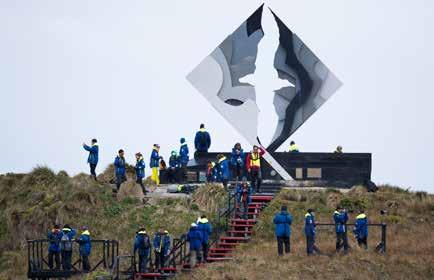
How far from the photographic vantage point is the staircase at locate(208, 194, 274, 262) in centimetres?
3750

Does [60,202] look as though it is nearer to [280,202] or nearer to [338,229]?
[280,202]

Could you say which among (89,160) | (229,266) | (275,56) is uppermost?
(275,56)

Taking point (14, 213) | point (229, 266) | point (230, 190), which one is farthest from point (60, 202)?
point (229, 266)

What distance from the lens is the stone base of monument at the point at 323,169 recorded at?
46312 millimetres

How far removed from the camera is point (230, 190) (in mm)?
42938

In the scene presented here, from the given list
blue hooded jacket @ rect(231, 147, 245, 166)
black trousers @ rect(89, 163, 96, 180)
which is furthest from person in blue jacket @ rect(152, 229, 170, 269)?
black trousers @ rect(89, 163, 96, 180)

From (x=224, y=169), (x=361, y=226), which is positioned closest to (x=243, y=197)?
(x=224, y=169)

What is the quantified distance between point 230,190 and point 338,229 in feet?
24.6

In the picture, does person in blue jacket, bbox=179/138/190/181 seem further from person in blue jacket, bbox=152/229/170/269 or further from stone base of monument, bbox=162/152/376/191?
person in blue jacket, bbox=152/229/170/269

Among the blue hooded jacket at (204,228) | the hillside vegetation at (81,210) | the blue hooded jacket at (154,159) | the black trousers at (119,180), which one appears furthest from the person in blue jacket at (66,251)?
the blue hooded jacket at (154,159)

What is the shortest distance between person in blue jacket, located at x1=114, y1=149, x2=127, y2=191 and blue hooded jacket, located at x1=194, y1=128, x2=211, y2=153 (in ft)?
13.6

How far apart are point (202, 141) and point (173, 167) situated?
1475 mm

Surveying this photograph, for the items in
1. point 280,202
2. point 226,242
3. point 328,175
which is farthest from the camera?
point 328,175

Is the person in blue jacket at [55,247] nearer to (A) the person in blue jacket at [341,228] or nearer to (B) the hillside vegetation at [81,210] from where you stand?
(B) the hillside vegetation at [81,210]
